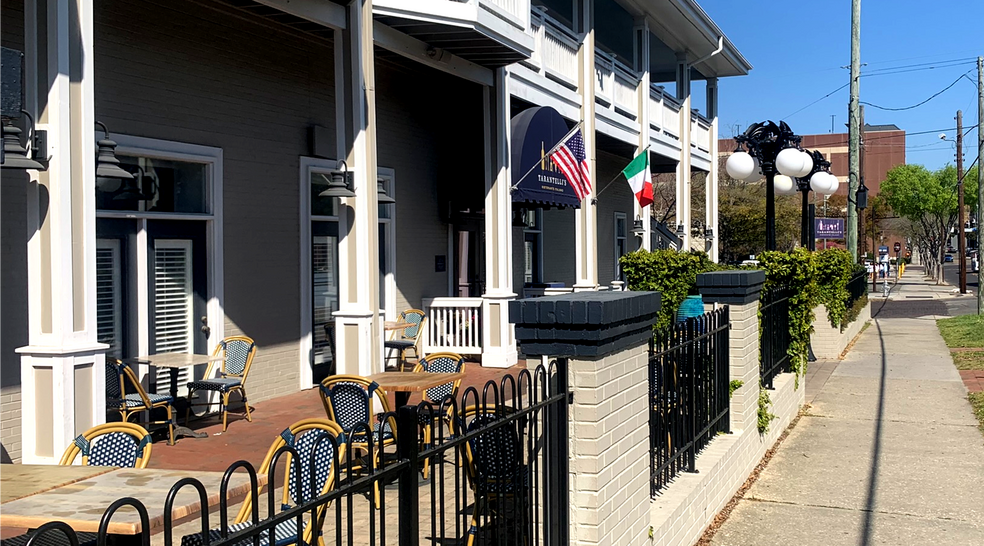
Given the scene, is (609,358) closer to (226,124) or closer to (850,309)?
(226,124)

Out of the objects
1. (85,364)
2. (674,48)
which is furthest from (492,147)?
(674,48)

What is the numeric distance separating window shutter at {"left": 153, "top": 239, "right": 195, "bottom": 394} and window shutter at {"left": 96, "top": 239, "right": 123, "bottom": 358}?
482mm

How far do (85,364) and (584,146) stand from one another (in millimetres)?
11809

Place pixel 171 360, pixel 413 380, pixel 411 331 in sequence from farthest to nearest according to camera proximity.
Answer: pixel 411 331 < pixel 171 360 < pixel 413 380

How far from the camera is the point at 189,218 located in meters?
9.90

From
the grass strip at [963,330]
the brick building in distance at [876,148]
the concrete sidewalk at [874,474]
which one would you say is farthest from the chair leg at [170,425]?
the brick building in distance at [876,148]

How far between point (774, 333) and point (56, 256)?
24.0 feet

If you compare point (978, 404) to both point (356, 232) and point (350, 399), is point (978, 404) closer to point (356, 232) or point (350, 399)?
point (356, 232)

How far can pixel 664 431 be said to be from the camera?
20.2ft

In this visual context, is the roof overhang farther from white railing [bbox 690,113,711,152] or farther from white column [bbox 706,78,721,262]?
white railing [bbox 690,113,711,152]

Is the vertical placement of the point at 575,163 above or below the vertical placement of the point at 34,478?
above

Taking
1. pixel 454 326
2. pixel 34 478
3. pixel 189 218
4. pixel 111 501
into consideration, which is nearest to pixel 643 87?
pixel 454 326

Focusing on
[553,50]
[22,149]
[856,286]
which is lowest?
[856,286]

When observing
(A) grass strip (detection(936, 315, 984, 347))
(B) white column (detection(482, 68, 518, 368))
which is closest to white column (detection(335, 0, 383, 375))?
(B) white column (detection(482, 68, 518, 368))
